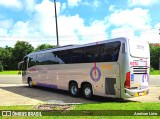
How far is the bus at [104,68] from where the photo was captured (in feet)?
44.0

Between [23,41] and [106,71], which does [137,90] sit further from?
[23,41]

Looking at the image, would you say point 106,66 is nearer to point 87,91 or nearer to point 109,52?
point 109,52

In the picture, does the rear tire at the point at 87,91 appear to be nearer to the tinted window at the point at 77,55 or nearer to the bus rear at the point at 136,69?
the tinted window at the point at 77,55

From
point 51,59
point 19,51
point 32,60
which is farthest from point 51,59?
point 19,51

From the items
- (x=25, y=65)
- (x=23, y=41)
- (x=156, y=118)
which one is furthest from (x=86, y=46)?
(x=23, y=41)

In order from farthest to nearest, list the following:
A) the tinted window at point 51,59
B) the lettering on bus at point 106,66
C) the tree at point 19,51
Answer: the tree at point 19,51 < the tinted window at point 51,59 < the lettering on bus at point 106,66

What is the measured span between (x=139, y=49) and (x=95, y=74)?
2.59m

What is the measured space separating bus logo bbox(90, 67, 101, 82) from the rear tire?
0.68 m

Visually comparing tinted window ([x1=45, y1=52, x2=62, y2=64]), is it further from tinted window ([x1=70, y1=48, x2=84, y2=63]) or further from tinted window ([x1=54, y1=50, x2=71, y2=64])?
tinted window ([x1=70, y1=48, x2=84, y2=63])

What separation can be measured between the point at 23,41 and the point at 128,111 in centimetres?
7449

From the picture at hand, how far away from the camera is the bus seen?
13.4 metres

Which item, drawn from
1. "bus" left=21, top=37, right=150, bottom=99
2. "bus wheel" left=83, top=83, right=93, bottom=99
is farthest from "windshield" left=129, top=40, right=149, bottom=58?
"bus wheel" left=83, top=83, right=93, bottom=99


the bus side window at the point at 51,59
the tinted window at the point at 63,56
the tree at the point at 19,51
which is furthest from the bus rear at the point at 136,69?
the tree at the point at 19,51

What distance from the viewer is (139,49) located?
14.1 meters
